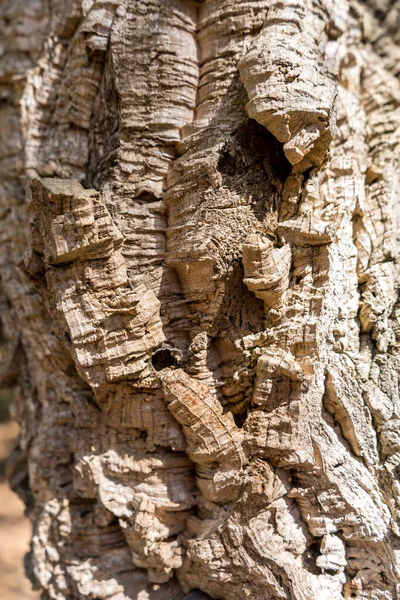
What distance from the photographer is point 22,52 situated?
2.31 meters

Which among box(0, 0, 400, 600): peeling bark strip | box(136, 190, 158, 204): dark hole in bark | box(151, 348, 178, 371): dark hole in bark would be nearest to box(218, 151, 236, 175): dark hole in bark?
box(0, 0, 400, 600): peeling bark strip

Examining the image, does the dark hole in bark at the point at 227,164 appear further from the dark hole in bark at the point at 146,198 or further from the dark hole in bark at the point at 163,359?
the dark hole in bark at the point at 163,359

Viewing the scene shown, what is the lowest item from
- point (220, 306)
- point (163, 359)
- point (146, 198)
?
point (163, 359)

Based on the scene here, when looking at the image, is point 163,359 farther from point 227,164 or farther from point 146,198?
point 227,164

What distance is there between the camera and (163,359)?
5.57ft

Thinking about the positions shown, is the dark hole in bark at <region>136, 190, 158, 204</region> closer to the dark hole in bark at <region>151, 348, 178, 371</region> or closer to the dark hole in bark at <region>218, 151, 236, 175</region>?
the dark hole in bark at <region>218, 151, 236, 175</region>

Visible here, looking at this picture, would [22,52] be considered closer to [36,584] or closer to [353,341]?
[353,341]

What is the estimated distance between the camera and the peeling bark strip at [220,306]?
149 cm

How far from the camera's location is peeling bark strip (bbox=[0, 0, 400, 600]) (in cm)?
149

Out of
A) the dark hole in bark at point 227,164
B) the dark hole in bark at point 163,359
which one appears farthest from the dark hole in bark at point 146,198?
the dark hole in bark at point 163,359

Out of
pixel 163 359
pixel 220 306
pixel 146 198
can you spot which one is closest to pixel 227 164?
pixel 146 198

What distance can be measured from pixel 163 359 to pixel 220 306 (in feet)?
1.09

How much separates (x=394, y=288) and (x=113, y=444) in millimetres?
1337

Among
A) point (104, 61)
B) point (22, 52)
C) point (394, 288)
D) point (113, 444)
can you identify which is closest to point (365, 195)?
point (394, 288)
